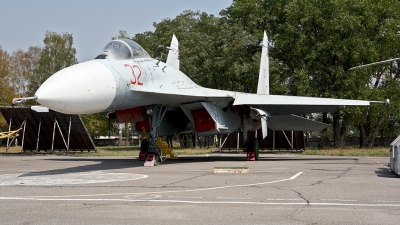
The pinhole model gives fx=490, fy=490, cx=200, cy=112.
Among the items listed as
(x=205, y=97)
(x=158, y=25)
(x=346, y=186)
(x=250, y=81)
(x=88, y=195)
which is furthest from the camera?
(x=158, y=25)

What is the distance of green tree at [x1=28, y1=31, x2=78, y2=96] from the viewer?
56.9 meters

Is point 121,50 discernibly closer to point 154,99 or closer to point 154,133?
point 154,99

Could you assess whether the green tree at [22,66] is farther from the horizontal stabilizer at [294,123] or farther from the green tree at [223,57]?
the horizontal stabilizer at [294,123]

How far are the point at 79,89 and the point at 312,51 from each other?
2416 centimetres

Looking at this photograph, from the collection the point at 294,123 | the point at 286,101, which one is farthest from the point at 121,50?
the point at 294,123

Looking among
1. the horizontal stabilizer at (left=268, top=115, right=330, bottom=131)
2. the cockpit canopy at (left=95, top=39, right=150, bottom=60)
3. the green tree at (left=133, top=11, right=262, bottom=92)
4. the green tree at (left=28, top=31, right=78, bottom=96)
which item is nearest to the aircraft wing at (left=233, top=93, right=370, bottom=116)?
the horizontal stabilizer at (left=268, top=115, right=330, bottom=131)

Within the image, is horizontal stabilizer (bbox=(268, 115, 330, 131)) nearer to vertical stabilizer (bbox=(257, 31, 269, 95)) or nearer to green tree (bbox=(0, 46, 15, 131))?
vertical stabilizer (bbox=(257, 31, 269, 95))

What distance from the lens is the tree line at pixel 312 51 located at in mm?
31578

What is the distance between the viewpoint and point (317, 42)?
33.0 m

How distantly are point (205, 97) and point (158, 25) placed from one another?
38265 millimetres

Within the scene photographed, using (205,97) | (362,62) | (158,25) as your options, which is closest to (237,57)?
(362,62)

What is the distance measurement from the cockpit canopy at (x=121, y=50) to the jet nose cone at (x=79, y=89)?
4.17 ft

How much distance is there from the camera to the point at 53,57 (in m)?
58.5

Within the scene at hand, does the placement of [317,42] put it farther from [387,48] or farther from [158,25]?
[158,25]
